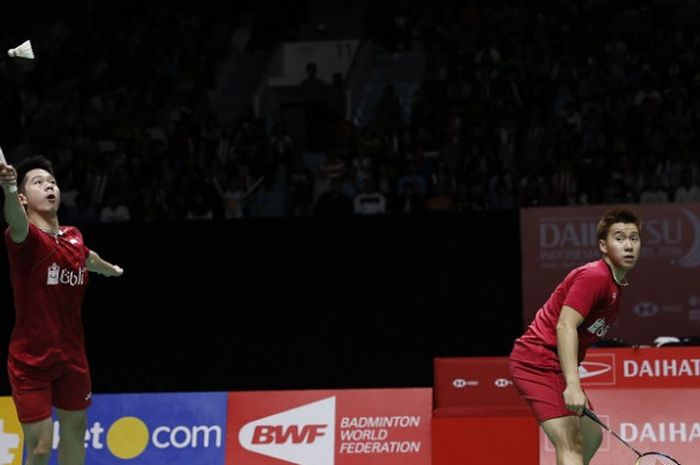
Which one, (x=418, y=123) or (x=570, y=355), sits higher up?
(x=418, y=123)

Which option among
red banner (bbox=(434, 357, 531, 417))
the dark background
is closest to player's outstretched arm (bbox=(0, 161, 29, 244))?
red banner (bbox=(434, 357, 531, 417))

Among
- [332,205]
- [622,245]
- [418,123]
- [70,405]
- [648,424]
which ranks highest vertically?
[418,123]

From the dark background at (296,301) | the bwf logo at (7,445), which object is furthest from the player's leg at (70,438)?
the dark background at (296,301)

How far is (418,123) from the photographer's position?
15.6 m

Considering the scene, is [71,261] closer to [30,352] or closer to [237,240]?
[30,352]

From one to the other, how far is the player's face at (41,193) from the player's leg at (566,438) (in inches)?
106

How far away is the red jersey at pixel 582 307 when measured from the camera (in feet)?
20.3

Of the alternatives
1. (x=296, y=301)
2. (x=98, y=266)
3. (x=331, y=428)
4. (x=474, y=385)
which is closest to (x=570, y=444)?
(x=98, y=266)

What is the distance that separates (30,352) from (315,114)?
36.7ft

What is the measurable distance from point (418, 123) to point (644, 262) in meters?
3.95

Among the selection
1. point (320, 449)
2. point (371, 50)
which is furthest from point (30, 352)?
point (371, 50)

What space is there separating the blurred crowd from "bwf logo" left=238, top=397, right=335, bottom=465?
13.8ft

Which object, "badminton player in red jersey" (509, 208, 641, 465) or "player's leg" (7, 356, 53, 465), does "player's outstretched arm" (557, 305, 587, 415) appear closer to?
"badminton player in red jersey" (509, 208, 641, 465)

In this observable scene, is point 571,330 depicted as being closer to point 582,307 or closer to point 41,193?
point 582,307
